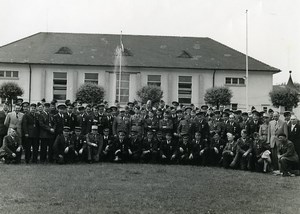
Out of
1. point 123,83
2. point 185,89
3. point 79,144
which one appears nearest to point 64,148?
point 79,144

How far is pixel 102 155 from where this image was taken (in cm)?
1225

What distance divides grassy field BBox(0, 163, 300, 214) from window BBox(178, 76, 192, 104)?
24143mm

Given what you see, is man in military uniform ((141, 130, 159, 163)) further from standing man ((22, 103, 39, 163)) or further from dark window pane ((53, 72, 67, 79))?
dark window pane ((53, 72, 67, 79))

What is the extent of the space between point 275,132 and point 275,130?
5 cm

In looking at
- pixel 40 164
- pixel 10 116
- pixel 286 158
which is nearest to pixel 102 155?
pixel 40 164

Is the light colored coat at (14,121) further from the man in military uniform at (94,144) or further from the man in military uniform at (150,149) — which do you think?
the man in military uniform at (150,149)

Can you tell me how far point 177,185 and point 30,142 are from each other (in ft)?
16.7

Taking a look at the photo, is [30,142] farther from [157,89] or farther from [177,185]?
[157,89]

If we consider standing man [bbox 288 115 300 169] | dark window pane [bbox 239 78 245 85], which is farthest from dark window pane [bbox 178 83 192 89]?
standing man [bbox 288 115 300 169]

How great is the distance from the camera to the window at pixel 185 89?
3509 centimetres

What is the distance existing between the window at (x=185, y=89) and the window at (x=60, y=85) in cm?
930

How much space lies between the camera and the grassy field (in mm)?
6625

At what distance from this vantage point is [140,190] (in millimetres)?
7922

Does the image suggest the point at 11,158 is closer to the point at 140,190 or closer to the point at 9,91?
the point at 140,190
